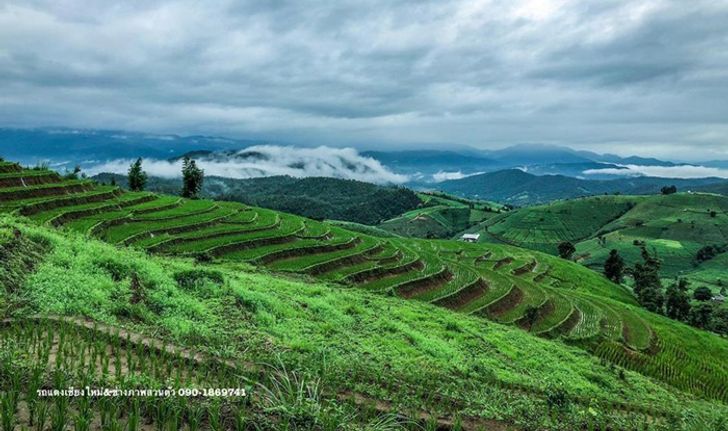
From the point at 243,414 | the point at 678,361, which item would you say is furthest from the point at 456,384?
the point at 678,361

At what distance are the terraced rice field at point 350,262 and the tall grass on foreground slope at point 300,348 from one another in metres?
18.9

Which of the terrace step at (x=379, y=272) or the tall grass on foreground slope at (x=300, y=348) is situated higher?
the tall grass on foreground slope at (x=300, y=348)

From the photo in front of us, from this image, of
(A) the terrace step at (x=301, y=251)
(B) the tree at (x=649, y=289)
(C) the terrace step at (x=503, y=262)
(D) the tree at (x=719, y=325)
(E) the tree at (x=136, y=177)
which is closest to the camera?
(A) the terrace step at (x=301, y=251)

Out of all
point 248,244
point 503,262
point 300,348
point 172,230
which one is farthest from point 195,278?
point 503,262

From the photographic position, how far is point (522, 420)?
10852 mm

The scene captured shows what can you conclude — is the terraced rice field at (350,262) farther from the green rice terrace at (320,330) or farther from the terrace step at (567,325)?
the green rice terrace at (320,330)

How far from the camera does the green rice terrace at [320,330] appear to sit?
10.5 metres

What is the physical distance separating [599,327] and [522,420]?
4615 cm

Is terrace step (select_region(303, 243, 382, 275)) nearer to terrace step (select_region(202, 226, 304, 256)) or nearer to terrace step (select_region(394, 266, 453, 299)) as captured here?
terrace step (select_region(394, 266, 453, 299))

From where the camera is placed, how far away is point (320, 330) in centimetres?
1906

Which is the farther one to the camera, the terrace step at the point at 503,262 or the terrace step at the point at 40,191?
the terrace step at the point at 503,262

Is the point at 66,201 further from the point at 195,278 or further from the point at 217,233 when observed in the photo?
the point at 195,278

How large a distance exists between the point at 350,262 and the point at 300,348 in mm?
37600

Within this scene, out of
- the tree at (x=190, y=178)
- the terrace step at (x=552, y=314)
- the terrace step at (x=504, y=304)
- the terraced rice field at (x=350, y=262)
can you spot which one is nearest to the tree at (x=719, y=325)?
the terraced rice field at (x=350, y=262)
